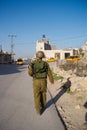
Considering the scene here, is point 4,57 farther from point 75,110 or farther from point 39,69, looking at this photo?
point 39,69

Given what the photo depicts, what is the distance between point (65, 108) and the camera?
7742mm

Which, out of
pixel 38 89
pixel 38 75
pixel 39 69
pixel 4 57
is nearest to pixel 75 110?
pixel 38 89

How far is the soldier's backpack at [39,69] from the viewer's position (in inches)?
256

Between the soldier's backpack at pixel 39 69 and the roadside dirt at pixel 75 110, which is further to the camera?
the soldier's backpack at pixel 39 69

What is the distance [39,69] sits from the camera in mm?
6551

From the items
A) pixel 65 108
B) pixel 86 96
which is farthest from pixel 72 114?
pixel 86 96

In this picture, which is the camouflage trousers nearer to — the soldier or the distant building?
the soldier

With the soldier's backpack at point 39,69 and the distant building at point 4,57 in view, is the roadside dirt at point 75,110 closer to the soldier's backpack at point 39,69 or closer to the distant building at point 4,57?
the soldier's backpack at point 39,69

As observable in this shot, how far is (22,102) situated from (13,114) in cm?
181

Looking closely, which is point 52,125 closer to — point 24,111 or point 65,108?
point 24,111

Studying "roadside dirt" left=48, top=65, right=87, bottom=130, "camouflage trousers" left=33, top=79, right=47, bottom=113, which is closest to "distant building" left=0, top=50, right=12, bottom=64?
"roadside dirt" left=48, top=65, right=87, bottom=130

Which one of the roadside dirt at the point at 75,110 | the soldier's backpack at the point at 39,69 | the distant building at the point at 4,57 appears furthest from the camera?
the distant building at the point at 4,57

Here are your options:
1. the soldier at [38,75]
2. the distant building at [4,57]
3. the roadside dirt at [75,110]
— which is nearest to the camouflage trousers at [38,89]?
the soldier at [38,75]

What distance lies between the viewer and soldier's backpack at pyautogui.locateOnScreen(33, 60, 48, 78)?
21.4 ft
